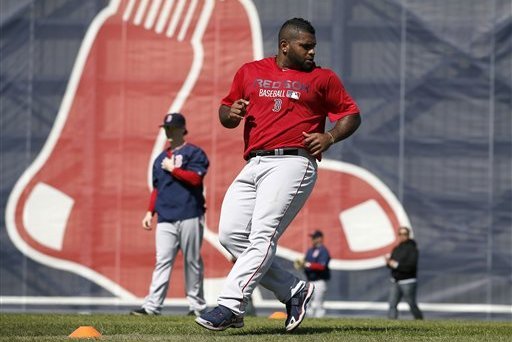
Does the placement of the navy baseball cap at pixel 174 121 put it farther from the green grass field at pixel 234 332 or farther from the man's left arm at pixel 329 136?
the man's left arm at pixel 329 136

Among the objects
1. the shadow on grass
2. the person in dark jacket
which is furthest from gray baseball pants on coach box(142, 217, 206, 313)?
the person in dark jacket

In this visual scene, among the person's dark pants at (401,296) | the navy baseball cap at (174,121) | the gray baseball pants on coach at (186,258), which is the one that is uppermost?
the navy baseball cap at (174,121)

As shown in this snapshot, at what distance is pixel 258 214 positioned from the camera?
8.14 metres

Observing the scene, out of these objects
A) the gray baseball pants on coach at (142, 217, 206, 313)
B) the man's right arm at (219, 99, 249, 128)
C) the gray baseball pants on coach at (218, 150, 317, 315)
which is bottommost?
the gray baseball pants on coach at (142, 217, 206, 313)

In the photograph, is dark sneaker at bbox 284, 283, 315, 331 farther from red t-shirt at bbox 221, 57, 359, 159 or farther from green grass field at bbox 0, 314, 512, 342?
red t-shirt at bbox 221, 57, 359, 159

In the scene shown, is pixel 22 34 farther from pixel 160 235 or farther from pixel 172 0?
Answer: pixel 160 235

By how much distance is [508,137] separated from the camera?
18.2 metres

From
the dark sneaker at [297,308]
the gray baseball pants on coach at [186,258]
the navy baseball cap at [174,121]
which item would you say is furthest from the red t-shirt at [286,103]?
the gray baseball pants on coach at [186,258]

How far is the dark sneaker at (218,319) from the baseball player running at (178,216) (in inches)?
173

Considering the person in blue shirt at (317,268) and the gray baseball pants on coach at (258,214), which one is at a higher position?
the gray baseball pants on coach at (258,214)

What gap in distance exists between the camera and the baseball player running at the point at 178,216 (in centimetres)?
1238

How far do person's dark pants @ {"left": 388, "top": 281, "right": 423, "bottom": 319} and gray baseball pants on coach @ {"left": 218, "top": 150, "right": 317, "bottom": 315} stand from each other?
29.0 ft

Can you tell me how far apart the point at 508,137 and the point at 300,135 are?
1044cm

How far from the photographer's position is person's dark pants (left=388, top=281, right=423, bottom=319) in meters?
17.0
